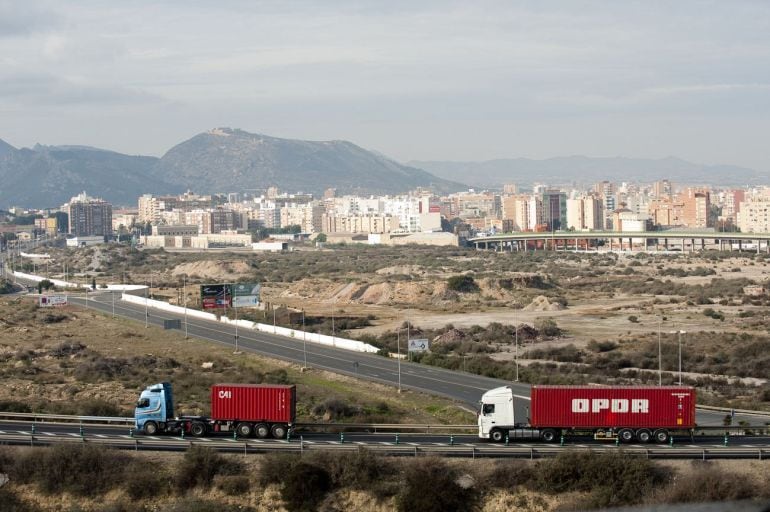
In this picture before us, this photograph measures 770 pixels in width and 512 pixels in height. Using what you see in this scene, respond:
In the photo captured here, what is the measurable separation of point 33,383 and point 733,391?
117ft

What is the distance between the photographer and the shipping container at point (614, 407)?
39062mm

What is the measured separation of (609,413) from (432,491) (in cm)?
889

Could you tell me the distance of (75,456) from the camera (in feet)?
118

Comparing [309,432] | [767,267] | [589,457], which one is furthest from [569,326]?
[767,267]

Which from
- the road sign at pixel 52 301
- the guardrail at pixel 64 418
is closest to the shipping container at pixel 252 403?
the guardrail at pixel 64 418

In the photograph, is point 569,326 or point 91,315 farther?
point 91,315

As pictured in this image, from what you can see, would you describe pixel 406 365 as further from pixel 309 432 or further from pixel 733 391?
pixel 309 432

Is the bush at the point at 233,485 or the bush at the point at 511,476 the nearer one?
the bush at the point at 511,476

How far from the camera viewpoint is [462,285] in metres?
120

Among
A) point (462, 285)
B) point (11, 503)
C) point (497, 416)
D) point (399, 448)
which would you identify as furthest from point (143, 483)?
point (462, 285)

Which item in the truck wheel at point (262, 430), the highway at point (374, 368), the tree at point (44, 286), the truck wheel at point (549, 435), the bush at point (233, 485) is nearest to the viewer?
the bush at point (233, 485)

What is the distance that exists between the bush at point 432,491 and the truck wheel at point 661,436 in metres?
8.62

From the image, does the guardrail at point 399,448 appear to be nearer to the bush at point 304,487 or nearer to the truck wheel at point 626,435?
the truck wheel at point 626,435

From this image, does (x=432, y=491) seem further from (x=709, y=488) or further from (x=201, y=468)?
(x=709, y=488)
